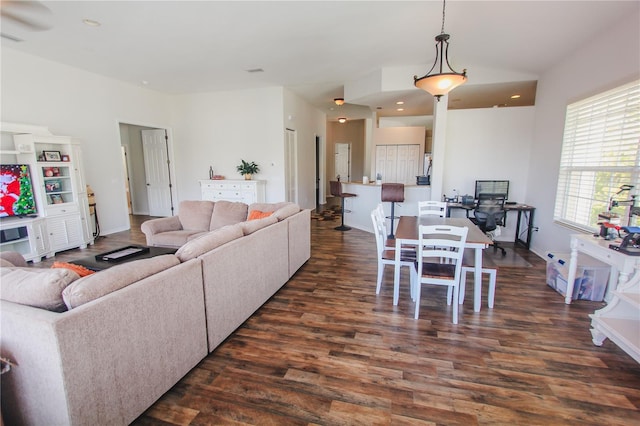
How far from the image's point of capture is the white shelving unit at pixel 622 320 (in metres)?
2.10

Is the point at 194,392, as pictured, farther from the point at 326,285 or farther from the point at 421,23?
the point at 421,23

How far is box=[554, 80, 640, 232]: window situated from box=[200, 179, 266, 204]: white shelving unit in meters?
5.42

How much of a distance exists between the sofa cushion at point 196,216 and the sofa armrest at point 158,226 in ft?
0.29

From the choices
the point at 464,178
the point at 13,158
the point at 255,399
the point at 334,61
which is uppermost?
the point at 334,61

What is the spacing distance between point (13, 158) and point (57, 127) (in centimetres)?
88

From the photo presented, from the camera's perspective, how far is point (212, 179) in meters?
6.95

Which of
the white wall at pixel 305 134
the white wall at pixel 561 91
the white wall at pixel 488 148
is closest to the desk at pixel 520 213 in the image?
the white wall at pixel 561 91

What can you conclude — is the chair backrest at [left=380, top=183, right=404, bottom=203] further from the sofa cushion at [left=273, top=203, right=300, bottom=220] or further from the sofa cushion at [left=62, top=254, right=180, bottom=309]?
the sofa cushion at [left=62, top=254, right=180, bottom=309]

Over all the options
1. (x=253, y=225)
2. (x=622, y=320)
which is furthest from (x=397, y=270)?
(x=622, y=320)

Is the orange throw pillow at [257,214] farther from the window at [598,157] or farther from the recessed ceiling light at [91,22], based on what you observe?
the window at [598,157]

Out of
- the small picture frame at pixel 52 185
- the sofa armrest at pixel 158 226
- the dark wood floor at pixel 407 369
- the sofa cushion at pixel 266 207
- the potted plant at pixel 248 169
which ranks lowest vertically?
the dark wood floor at pixel 407 369

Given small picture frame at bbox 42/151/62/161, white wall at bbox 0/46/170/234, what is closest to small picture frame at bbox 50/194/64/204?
small picture frame at bbox 42/151/62/161

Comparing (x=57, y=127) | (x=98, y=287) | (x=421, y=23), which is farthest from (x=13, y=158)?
(x=421, y=23)

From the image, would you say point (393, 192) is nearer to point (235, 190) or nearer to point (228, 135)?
point (235, 190)
